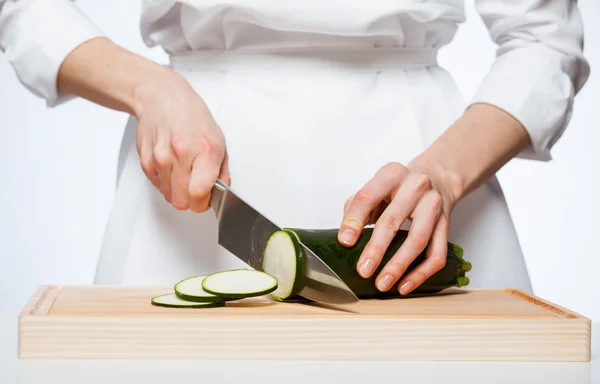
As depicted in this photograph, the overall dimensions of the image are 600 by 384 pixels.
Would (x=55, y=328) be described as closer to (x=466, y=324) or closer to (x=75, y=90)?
(x=466, y=324)

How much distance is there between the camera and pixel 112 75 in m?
1.58

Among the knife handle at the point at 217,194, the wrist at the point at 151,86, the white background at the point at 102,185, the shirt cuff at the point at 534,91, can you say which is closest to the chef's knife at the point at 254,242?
the knife handle at the point at 217,194

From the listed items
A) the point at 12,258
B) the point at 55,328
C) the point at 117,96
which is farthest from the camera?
the point at 12,258

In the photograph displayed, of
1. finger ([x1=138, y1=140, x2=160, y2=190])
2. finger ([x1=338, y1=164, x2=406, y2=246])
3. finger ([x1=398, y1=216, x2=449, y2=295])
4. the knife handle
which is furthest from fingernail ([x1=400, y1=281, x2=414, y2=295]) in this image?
finger ([x1=138, y1=140, x2=160, y2=190])

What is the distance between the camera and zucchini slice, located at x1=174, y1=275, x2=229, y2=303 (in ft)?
4.28

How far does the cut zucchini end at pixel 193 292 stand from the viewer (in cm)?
130

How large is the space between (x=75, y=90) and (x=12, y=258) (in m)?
2.25

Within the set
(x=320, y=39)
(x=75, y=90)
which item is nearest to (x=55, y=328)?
(x=75, y=90)

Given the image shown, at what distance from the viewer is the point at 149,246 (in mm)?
1644

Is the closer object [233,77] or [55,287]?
[55,287]

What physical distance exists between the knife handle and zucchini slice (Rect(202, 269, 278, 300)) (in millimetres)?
126

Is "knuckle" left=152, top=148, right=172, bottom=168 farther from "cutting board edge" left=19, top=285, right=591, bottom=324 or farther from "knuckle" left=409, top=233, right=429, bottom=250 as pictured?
"knuckle" left=409, top=233, right=429, bottom=250

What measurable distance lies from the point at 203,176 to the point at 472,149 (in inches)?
18.6

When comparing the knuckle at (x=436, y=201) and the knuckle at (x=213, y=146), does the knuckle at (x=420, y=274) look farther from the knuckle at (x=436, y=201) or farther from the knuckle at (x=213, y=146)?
the knuckle at (x=213, y=146)
